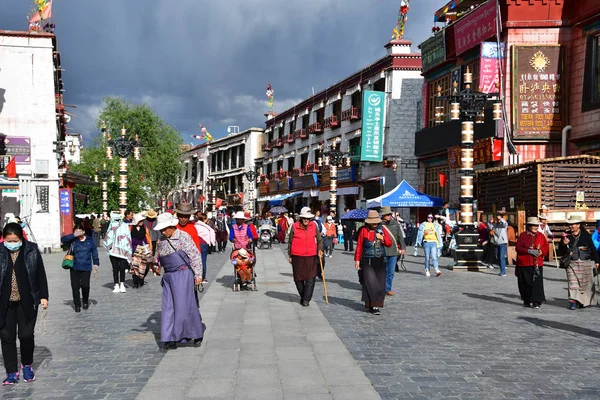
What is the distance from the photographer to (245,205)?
56.9 meters

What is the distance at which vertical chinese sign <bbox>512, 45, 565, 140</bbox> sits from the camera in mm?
21859

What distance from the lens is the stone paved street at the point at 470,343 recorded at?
5.30 metres

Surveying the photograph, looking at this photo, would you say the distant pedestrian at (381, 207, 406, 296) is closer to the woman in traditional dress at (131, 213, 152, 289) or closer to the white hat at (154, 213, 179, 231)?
the woman in traditional dress at (131, 213, 152, 289)

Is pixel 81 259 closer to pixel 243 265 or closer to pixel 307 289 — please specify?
pixel 243 265

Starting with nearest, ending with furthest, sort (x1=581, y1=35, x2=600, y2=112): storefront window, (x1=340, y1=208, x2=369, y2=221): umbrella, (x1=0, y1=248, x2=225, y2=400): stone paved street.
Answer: (x1=0, y1=248, x2=225, y2=400): stone paved street
(x1=581, y1=35, x2=600, y2=112): storefront window
(x1=340, y1=208, x2=369, y2=221): umbrella

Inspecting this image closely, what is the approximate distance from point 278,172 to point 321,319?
43.4m

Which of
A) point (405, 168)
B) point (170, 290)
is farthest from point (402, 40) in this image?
point (170, 290)

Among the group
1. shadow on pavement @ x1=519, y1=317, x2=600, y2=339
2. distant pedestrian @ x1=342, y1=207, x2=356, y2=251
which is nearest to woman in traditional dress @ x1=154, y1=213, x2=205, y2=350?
shadow on pavement @ x1=519, y1=317, x2=600, y2=339

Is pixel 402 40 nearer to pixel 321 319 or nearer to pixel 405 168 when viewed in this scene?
pixel 405 168

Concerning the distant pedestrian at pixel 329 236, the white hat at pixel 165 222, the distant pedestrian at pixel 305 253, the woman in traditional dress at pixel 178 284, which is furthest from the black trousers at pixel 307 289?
the distant pedestrian at pixel 329 236

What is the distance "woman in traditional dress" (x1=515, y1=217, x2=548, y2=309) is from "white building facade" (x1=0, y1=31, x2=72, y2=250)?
20240 millimetres

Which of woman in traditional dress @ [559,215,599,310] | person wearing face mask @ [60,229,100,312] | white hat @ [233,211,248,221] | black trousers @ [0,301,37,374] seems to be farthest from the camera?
white hat @ [233,211,248,221]

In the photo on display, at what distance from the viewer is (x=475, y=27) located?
79.7ft

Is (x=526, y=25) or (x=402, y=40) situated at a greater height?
(x=402, y=40)
